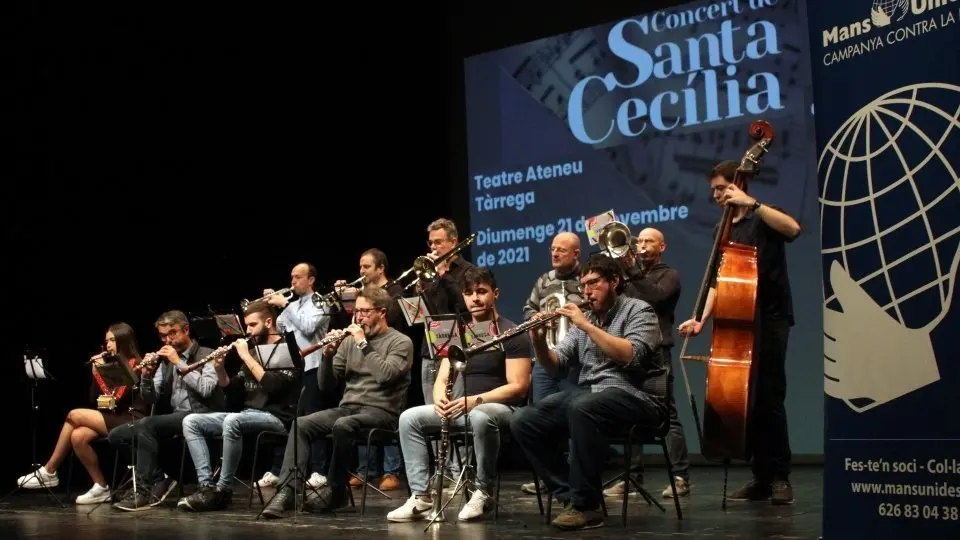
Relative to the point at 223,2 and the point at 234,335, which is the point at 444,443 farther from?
the point at 223,2

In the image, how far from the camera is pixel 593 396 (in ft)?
16.0

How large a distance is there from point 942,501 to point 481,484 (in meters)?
2.87

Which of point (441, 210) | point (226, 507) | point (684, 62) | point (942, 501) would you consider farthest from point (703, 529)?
point (441, 210)

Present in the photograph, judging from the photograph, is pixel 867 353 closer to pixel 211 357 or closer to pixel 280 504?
pixel 280 504

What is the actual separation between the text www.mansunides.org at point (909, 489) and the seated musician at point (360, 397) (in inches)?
125

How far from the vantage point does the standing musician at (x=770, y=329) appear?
5.31 m

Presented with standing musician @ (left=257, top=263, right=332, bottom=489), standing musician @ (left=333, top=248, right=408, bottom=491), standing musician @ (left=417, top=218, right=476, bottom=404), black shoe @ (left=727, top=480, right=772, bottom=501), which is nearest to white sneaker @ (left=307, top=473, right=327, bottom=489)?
standing musician @ (left=257, top=263, right=332, bottom=489)

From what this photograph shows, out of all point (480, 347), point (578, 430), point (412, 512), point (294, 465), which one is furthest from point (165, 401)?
point (578, 430)

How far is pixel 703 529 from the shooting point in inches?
184

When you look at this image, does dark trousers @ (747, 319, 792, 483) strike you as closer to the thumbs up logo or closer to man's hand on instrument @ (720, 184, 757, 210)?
man's hand on instrument @ (720, 184, 757, 210)

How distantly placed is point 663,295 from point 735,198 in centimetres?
133

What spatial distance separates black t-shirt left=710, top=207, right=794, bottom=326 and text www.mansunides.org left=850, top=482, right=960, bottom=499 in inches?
90.4

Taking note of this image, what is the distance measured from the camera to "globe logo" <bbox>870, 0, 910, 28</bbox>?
3035 millimetres

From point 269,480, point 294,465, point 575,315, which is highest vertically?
point 575,315
